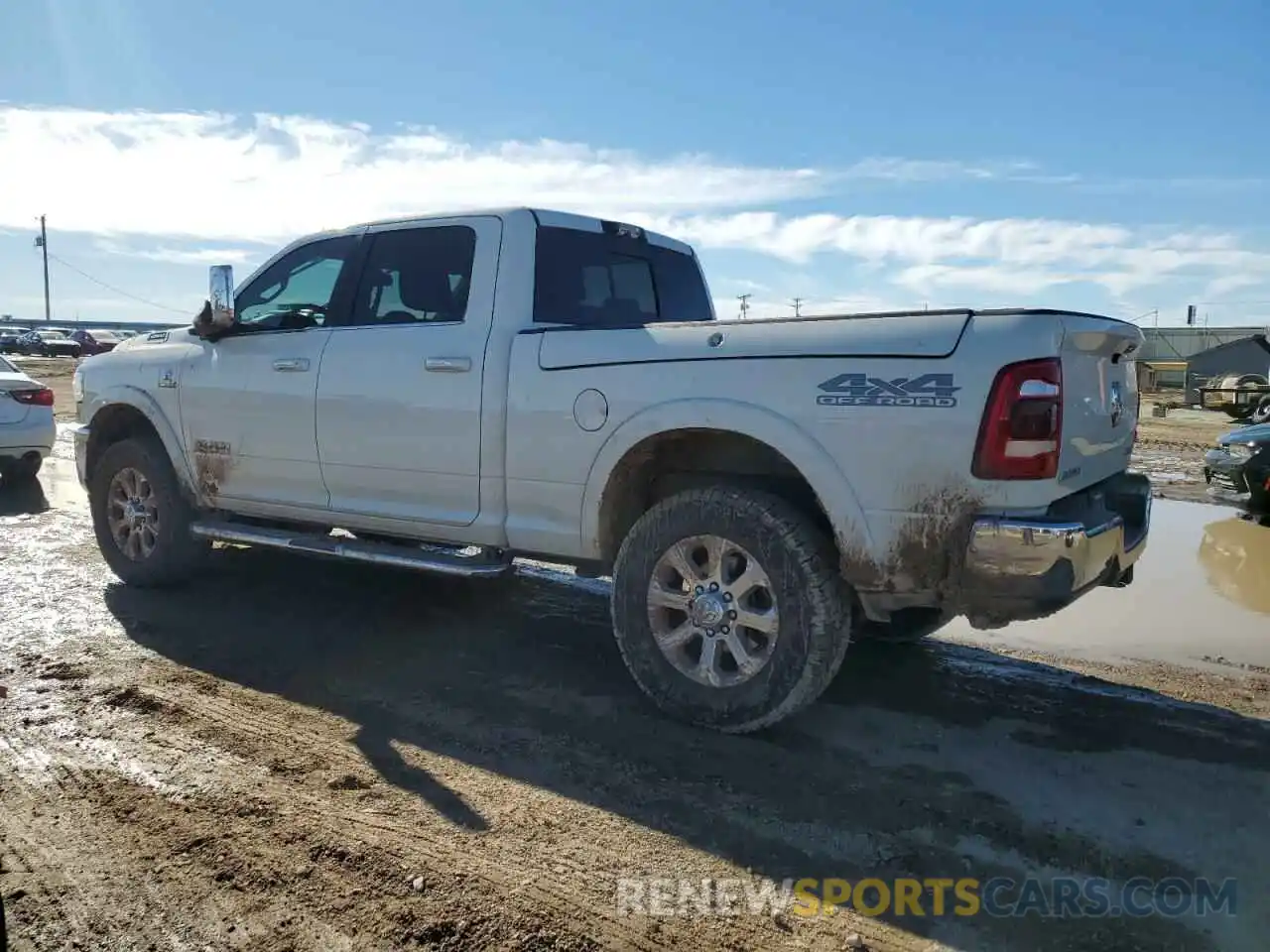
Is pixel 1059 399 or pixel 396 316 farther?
pixel 396 316

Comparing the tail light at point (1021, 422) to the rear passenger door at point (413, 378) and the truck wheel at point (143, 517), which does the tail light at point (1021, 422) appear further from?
the truck wheel at point (143, 517)

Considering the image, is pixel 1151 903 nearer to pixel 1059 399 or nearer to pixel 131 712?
pixel 1059 399

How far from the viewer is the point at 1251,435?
9.11 m

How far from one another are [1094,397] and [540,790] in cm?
244

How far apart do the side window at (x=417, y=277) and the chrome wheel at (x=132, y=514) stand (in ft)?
6.30

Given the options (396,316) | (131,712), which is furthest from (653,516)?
(131,712)

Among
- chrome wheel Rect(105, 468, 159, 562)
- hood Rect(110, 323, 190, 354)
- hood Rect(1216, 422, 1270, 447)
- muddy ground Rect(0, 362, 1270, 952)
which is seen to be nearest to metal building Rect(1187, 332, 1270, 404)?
hood Rect(1216, 422, 1270, 447)

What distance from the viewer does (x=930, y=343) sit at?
3.39 metres

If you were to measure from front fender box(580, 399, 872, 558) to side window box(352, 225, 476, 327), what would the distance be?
1.16 m

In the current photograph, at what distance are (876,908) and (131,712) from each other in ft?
9.87

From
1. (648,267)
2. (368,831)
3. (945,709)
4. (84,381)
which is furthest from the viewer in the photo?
(84,381)

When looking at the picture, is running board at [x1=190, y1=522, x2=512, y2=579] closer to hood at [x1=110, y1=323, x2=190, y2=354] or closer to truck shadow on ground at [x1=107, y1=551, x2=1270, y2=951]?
truck shadow on ground at [x1=107, y1=551, x2=1270, y2=951]

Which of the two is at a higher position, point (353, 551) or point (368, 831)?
point (353, 551)

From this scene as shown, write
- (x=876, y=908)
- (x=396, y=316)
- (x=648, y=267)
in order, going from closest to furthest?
(x=876, y=908)
(x=396, y=316)
(x=648, y=267)
